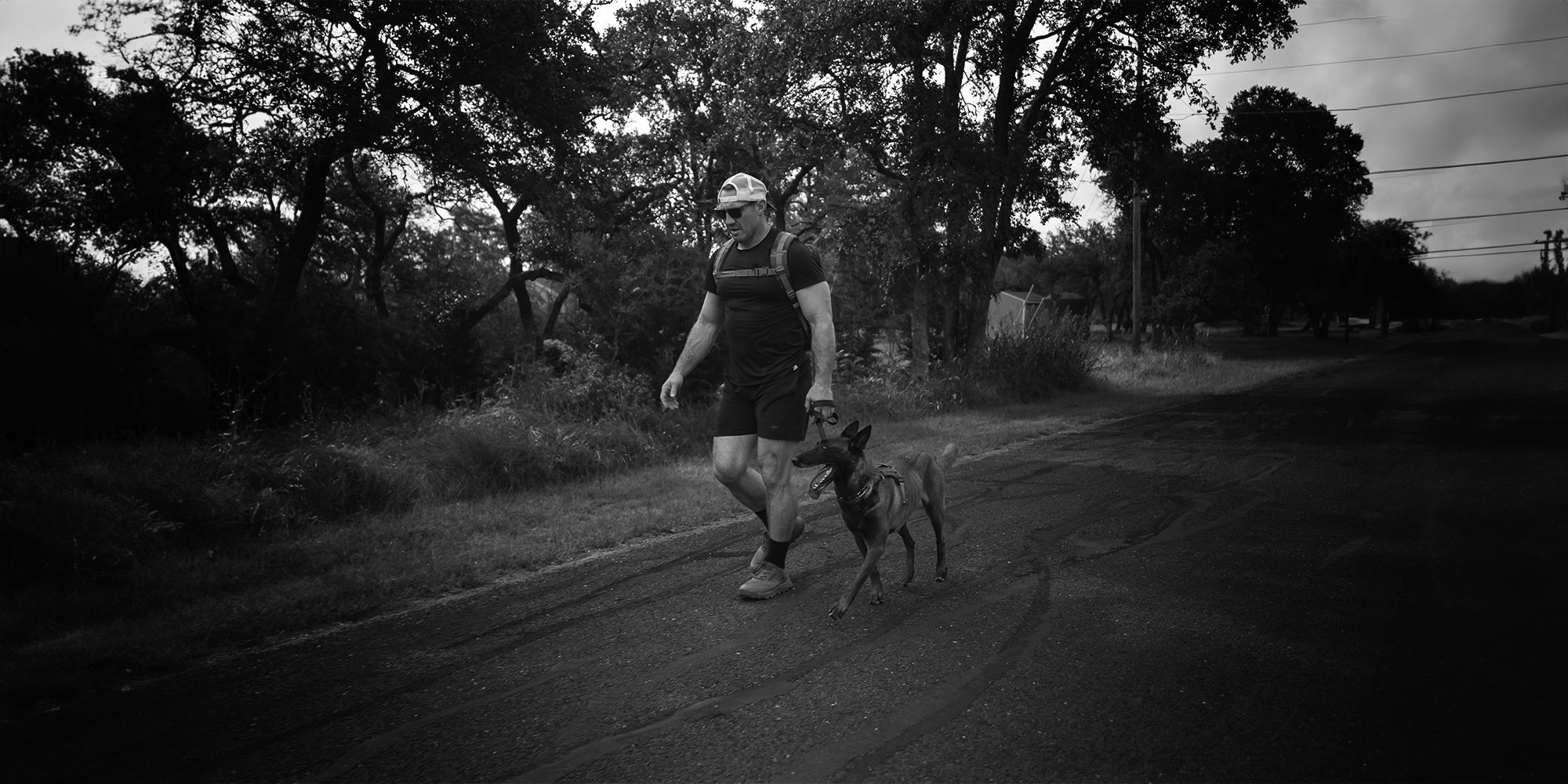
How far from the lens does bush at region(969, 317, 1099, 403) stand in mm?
17375

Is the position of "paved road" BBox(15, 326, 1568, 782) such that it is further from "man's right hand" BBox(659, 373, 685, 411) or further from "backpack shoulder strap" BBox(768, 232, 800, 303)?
"backpack shoulder strap" BBox(768, 232, 800, 303)

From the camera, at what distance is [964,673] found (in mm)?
3850

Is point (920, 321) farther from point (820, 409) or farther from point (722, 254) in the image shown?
point (820, 409)

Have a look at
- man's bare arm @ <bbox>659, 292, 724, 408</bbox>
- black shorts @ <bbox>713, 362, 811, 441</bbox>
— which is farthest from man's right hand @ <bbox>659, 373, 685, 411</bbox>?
black shorts @ <bbox>713, 362, 811, 441</bbox>

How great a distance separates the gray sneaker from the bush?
11.9m

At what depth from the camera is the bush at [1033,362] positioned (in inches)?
684

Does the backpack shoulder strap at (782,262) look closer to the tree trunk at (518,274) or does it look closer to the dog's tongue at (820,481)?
the dog's tongue at (820,481)

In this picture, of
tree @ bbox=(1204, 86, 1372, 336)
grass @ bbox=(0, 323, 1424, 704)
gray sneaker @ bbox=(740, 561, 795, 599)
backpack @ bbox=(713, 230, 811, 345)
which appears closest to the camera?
grass @ bbox=(0, 323, 1424, 704)

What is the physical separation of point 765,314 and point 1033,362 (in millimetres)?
14284

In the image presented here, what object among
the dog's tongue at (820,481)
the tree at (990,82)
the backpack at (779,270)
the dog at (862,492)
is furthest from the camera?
the tree at (990,82)

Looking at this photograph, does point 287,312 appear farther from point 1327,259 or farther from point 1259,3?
point 1327,259

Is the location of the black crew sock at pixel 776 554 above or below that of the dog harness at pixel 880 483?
below

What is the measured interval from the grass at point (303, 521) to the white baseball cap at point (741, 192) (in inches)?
111

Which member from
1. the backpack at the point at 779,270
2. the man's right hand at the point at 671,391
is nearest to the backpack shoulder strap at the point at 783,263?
the backpack at the point at 779,270
